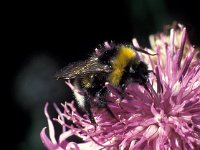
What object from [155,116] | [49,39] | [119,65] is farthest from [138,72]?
[49,39]

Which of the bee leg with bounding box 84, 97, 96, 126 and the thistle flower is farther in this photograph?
the bee leg with bounding box 84, 97, 96, 126

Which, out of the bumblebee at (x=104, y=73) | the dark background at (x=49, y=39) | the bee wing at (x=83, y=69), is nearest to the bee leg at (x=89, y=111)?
the bumblebee at (x=104, y=73)

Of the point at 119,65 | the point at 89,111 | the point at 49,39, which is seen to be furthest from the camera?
the point at 49,39

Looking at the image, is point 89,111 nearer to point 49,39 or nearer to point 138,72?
point 138,72

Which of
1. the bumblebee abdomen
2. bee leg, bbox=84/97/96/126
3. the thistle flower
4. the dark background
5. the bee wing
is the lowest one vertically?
the thistle flower

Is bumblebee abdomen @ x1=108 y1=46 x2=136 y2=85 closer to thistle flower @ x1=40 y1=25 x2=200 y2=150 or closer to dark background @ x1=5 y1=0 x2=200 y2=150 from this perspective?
thistle flower @ x1=40 y1=25 x2=200 y2=150

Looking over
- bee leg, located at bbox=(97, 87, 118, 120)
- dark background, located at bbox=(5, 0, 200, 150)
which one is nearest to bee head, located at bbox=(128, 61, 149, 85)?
bee leg, located at bbox=(97, 87, 118, 120)

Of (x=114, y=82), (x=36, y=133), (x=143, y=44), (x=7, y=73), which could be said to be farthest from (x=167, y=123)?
(x=7, y=73)

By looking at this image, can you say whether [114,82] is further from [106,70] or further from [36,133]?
[36,133]
